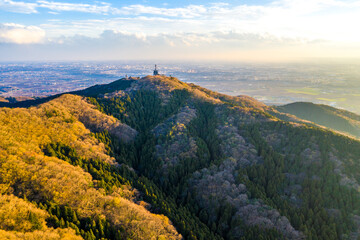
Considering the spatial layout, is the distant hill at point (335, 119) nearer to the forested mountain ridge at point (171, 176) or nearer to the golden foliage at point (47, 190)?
the forested mountain ridge at point (171, 176)

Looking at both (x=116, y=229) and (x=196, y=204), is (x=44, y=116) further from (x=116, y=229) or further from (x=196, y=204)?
(x=196, y=204)

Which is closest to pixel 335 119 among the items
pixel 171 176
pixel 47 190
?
pixel 171 176

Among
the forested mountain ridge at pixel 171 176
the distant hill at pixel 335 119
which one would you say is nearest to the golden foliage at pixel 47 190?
the forested mountain ridge at pixel 171 176

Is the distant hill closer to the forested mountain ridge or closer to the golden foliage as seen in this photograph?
the forested mountain ridge

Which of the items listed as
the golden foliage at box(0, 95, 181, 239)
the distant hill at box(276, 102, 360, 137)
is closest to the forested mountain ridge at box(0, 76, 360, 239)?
the golden foliage at box(0, 95, 181, 239)

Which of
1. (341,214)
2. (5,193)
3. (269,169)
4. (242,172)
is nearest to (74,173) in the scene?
(5,193)

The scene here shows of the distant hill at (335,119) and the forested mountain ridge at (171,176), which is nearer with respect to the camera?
the forested mountain ridge at (171,176)

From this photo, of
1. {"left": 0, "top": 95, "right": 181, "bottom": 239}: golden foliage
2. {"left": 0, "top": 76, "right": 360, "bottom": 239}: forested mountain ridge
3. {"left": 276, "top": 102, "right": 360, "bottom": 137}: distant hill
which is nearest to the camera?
{"left": 0, "top": 95, "right": 181, "bottom": 239}: golden foliage

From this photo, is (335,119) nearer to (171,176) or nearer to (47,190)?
(171,176)
